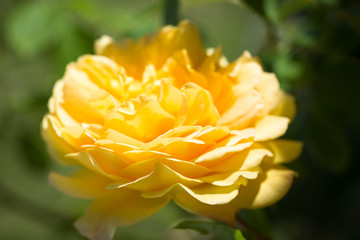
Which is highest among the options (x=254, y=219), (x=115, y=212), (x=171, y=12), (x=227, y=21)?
(x=171, y=12)

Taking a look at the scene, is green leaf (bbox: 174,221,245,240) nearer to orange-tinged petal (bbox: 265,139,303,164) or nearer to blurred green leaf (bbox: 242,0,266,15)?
orange-tinged petal (bbox: 265,139,303,164)

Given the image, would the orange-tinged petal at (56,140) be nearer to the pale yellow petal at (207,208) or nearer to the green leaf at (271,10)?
the pale yellow petal at (207,208)

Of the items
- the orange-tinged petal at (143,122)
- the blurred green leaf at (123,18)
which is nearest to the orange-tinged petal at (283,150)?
the orange-tinged petal at (143,122)

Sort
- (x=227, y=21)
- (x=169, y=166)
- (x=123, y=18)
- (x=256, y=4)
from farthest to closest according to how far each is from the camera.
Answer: (x=227, y=21) → (x=123, y=18) → (x=256, y=4) → (x=169, y=166)

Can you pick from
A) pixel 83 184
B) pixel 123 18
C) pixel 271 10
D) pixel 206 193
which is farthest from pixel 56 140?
pixel 123 18

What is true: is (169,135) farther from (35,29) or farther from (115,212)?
(35,29)

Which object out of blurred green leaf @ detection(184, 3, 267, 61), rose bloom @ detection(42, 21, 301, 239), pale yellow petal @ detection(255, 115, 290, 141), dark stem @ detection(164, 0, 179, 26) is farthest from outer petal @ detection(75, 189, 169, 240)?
blurred green leaf @ detection(184, 3, 267, 61)
